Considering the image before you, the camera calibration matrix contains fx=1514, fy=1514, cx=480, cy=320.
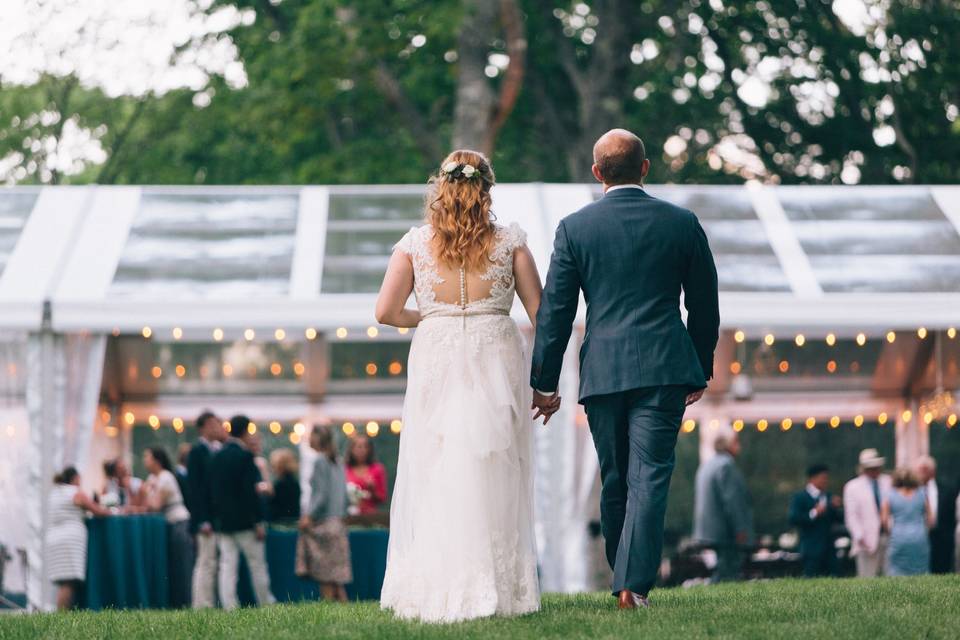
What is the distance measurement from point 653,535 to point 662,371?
0.61 m

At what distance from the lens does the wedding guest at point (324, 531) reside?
11.8 metres

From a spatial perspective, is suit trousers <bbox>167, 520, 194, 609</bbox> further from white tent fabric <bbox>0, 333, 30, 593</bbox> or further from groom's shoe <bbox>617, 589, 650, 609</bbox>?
groom's shoe <bbox>617, 589, 650, 609</bbox>

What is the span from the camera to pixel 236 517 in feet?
37.4

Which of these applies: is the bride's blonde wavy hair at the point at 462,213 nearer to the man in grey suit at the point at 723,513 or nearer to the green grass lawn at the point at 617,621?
the green grass lawn at the point at 617,621

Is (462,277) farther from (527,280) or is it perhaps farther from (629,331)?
(629,331)

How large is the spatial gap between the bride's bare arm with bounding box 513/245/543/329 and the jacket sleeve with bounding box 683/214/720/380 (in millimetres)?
603


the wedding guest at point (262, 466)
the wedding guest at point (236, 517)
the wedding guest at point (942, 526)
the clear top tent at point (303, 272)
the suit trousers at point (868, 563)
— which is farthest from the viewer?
the wedding guest at point (942, 526)

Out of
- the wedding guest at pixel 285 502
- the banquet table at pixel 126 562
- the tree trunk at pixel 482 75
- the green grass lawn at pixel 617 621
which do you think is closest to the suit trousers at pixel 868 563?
the wedding guest at pixel 285 502

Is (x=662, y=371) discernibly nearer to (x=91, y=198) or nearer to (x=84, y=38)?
(x=91, y=198)

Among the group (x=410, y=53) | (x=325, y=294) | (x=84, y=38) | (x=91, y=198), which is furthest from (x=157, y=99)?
(x=325, y=294)

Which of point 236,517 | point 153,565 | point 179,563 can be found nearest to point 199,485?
point 236,517

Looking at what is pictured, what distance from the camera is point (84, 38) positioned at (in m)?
21.7

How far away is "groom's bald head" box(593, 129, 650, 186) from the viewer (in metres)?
5.93

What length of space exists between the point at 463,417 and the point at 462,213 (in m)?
0.80
